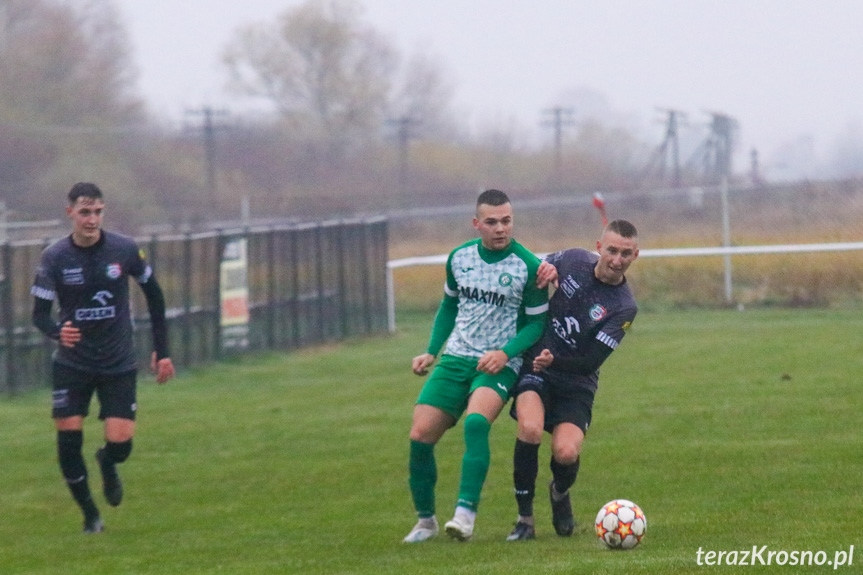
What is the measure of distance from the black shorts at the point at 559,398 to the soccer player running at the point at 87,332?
2.59 m

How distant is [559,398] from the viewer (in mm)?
7512

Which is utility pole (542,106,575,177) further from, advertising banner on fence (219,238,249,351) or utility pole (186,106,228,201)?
advertising banner on fence (219,238,249,351)

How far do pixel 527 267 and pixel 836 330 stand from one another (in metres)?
11.9

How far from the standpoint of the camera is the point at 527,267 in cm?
743

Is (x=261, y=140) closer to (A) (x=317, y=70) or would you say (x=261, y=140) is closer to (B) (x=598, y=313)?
(A) (x=317, y=70)

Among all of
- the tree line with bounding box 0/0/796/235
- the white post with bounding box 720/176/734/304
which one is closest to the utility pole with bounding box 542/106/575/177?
the tree line with bounding box 0/0/796/235

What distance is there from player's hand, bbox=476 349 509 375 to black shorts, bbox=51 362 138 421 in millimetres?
2621

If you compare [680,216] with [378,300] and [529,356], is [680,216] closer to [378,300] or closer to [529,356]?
[378,300]

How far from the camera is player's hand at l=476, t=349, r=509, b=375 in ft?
23.8

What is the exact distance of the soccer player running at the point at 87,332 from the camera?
8.51 metres

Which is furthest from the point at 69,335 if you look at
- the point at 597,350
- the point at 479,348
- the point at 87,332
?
the point at 597,350

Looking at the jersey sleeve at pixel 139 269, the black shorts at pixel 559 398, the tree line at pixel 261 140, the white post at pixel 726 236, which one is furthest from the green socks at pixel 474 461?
the tree line at pixel 261 140

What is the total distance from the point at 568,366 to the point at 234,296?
1281cm

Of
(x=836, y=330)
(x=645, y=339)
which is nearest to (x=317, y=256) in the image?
(x=645, y=339)
